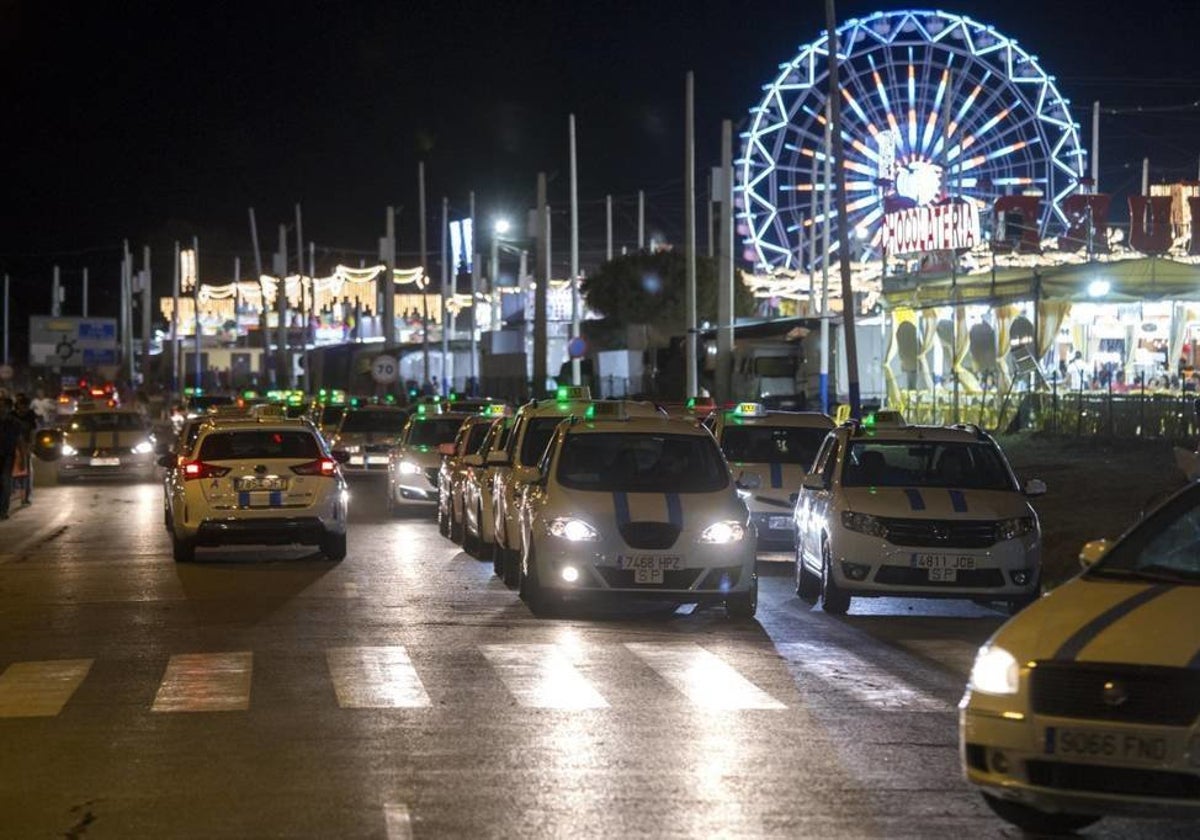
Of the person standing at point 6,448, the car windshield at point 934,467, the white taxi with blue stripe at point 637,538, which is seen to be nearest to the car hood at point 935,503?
the car windshield at point 934,467

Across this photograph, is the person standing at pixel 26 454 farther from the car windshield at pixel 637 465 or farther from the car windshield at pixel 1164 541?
the car windshield at pixel 1164 541

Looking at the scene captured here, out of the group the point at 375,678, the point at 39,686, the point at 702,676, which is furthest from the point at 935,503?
the point at 39,686

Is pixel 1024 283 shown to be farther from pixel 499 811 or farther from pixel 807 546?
pixel 499 811

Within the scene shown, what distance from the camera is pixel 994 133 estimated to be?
189ft

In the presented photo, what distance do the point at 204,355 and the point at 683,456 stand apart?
123 meters

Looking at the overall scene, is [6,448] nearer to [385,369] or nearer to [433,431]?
[433,431]

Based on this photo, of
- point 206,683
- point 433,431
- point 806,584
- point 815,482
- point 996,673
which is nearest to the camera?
point 996,673

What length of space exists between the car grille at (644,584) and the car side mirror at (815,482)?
201 cm

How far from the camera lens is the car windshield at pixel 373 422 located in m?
40.6

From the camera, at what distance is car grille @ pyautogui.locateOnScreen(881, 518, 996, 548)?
16.3 metres

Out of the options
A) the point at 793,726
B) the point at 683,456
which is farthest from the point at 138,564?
the point at 793,726

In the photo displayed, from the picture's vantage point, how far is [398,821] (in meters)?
8.25

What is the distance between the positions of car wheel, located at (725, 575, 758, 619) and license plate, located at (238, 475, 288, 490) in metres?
6.83

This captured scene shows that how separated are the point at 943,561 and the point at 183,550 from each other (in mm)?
9198
